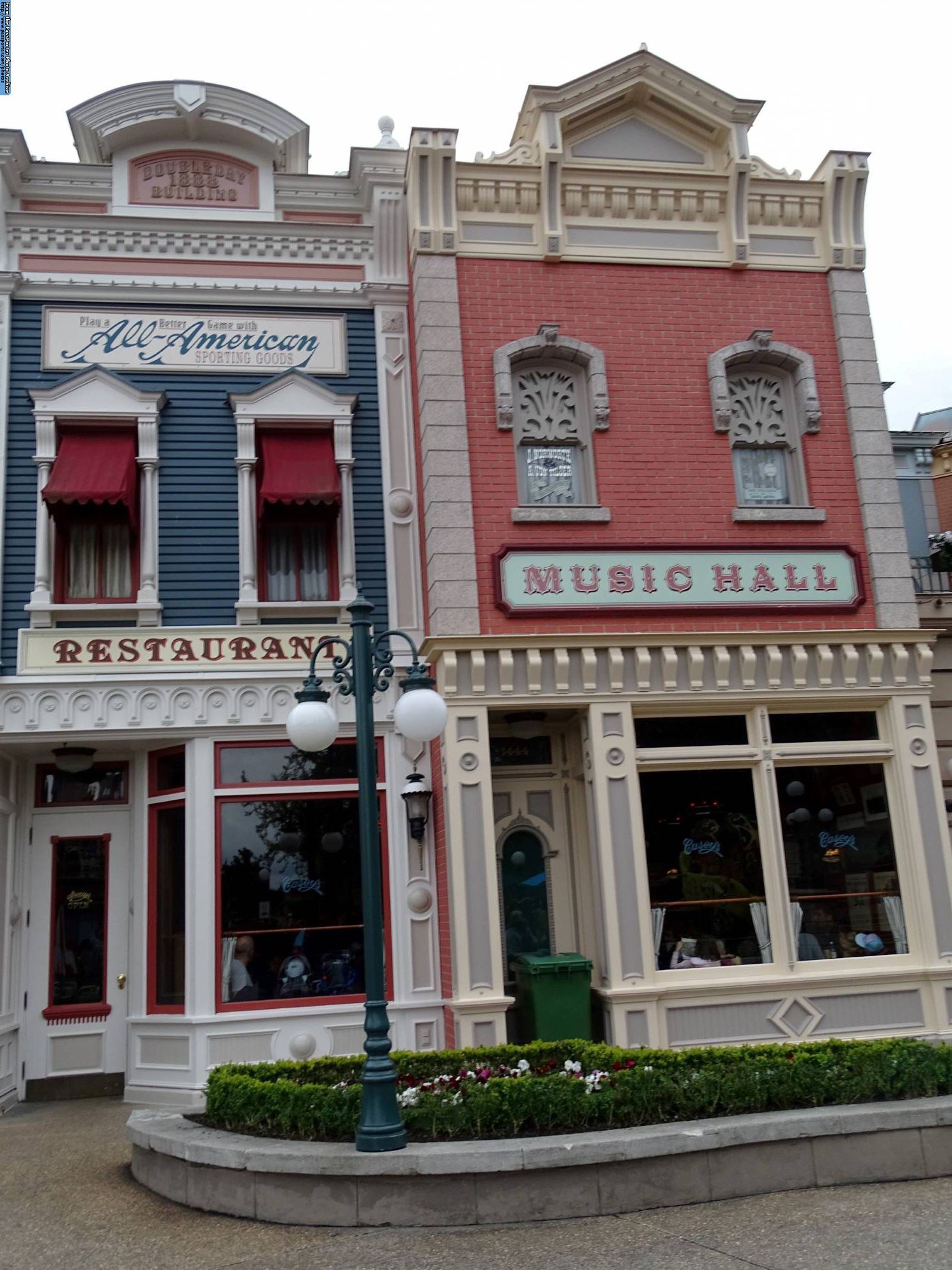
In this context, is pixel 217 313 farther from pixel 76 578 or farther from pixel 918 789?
pixel 918 789

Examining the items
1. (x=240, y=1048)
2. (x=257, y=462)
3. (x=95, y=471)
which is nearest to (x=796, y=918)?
(x=240, y=1048)

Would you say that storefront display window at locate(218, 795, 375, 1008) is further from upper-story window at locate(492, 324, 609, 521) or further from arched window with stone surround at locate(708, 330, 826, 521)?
arched window with stone surround at locate(708, 330, 826, 521)

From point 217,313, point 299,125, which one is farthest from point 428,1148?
point 299,125

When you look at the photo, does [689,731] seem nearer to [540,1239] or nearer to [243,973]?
[243,973]

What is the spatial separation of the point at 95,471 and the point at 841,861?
8.50 metres

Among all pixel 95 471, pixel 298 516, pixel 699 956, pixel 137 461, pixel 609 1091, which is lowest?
pixel 609 1091

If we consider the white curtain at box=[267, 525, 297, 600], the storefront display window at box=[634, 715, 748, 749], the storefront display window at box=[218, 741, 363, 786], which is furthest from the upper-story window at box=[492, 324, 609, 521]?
the storefront display window at box=[218, 741, 363, 786]

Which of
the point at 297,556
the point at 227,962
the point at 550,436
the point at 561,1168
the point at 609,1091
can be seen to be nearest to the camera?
the point at 561,1168

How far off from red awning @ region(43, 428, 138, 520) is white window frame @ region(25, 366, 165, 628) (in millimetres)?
102

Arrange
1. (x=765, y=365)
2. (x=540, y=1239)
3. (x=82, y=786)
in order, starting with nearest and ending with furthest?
1. (x=540, y=1239)
2. (x=82, y=786)
3. (x=765, y=365)

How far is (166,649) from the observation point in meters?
11.9

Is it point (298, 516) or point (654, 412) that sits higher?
point (654, 412)

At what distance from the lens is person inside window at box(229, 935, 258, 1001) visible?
11.4 m

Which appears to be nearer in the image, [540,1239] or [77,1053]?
[540,1239]
